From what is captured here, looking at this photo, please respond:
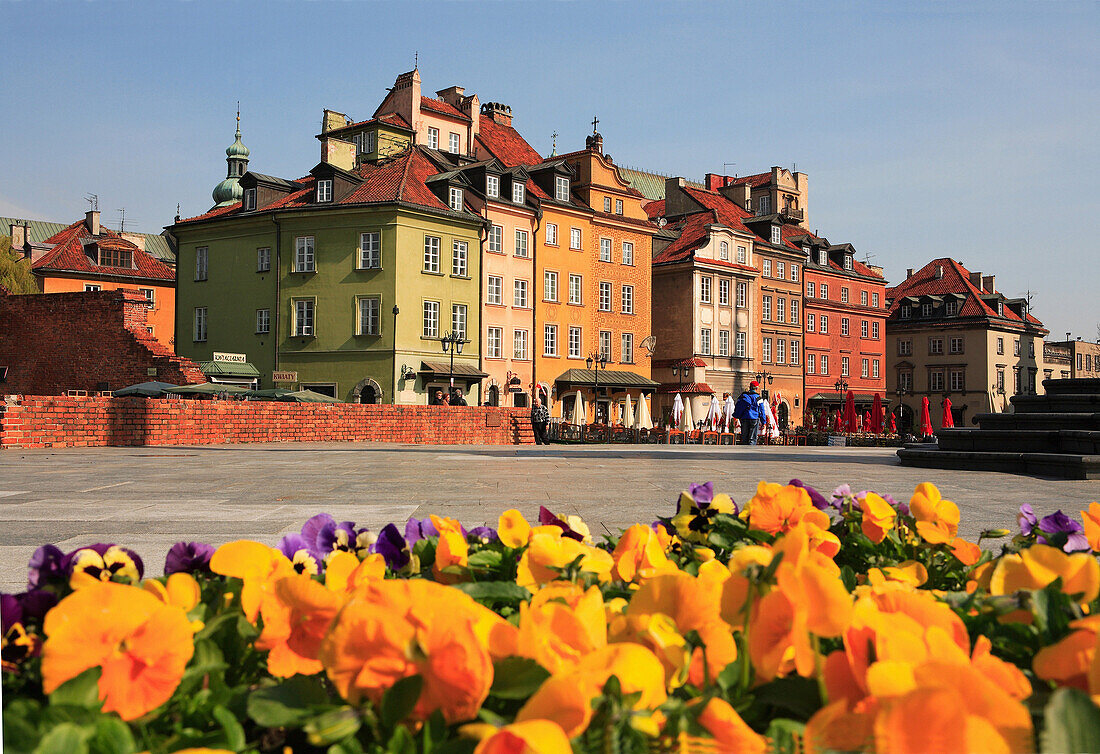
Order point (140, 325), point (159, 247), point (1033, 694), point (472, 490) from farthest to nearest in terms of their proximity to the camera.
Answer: point (159, 247), point (140, 325), point (472, 490), point (1033, 694)

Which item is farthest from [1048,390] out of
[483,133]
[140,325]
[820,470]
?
[483,133]

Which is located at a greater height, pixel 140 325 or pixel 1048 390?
pixel 140 325

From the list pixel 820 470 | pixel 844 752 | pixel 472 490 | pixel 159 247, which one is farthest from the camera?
pixel 159 247

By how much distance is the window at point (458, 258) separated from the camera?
151 ft

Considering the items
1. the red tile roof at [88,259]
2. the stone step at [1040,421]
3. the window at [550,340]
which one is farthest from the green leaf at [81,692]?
the red tile roof at [88,259]

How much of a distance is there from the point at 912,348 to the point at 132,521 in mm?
79760

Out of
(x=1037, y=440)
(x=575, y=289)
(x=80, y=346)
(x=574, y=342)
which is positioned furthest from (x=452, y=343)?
(x=1037, y=440)

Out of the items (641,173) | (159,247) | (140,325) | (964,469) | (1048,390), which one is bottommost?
(964,469)

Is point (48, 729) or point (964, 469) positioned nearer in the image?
point (48, 729)

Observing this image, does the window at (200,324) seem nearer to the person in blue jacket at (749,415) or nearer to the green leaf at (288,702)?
the person in blue jacket at (749,415)

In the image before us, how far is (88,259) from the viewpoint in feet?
206

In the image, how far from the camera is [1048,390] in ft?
60.3

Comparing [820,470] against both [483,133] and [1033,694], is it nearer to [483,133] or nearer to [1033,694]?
[1033,694]

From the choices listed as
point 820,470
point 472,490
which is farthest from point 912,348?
point 472,490
